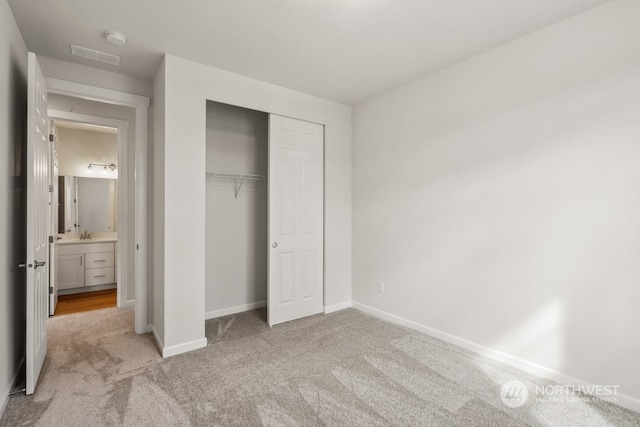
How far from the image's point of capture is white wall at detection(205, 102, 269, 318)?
12.0 ft

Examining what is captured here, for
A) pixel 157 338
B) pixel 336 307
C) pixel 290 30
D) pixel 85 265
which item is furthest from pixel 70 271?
pixel 290 30

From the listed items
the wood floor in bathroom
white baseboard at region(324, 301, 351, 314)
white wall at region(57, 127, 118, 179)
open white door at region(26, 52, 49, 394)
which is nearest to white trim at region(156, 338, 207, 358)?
open white door at region(26, 52, 49, 394)

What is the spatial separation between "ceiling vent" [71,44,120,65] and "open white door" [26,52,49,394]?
43 centimetres

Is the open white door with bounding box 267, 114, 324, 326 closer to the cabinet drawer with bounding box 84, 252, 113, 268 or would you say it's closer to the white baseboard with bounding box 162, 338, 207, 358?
the white baseboard with bounding box 162, 338, 207, 358

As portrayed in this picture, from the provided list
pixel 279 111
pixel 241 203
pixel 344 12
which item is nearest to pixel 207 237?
pixel 241 203

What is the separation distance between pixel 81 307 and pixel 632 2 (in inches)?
243

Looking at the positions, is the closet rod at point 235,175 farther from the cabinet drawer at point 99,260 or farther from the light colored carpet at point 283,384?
the cabinet drawer at point 99,260

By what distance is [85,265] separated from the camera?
4.82 m

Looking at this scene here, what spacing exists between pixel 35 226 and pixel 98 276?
327cm

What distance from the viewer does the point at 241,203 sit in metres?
3.87

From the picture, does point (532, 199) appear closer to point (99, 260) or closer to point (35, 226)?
point (35, 226)

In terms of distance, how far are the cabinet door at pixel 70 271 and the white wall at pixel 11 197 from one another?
2640mm

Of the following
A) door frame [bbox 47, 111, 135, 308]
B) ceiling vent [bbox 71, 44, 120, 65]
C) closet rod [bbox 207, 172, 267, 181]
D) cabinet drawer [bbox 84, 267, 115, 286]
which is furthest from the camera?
cabinet drawer [bbox 84, 267, 115, 286]

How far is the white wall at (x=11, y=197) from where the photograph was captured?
6.32 ft
